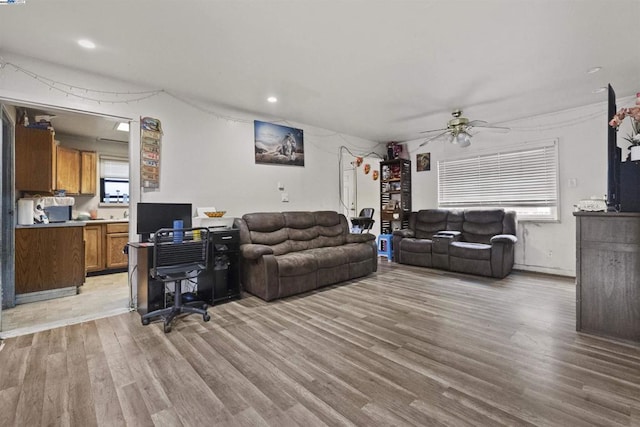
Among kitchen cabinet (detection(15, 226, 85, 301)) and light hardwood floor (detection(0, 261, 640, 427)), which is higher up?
kitchen cabinet (detection(15, 226, 85, 301))

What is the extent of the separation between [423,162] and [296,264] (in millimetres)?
4034

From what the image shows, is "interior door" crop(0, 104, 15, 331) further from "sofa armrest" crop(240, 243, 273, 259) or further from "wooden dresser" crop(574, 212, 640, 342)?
"wooden dresser" crop(574, 212, 640, 342)

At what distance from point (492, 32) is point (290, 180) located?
3317 mm

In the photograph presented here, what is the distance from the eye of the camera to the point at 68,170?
502cm

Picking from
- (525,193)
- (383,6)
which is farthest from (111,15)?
(525,193)

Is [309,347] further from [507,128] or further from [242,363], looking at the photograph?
[507,128]

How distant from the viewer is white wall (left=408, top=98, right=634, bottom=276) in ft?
14.0

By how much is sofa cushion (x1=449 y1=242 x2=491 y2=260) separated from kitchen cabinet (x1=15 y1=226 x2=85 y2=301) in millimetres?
5439

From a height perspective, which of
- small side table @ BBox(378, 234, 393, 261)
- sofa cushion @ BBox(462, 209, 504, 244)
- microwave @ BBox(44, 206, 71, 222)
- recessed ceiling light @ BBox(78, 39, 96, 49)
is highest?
recessed ceiling light @ BBox(78, 39, 96, 49)

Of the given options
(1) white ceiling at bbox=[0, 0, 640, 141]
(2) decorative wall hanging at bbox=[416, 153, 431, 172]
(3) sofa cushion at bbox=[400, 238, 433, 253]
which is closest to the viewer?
(1) white ceiling at bbox=[0, 0, 640, 141]

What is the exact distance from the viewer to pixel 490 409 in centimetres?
160

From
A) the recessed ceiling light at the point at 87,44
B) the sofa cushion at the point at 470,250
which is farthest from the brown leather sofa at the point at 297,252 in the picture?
the recessed ceiling light at the point at 87,44

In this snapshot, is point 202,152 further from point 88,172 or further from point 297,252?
point 88,172

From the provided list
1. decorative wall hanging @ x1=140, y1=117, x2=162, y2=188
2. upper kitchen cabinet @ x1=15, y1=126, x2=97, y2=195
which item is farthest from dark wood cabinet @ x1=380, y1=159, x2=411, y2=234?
upper kitchen cabinet @ x1=15, y1=126, x2=97, y2=195
